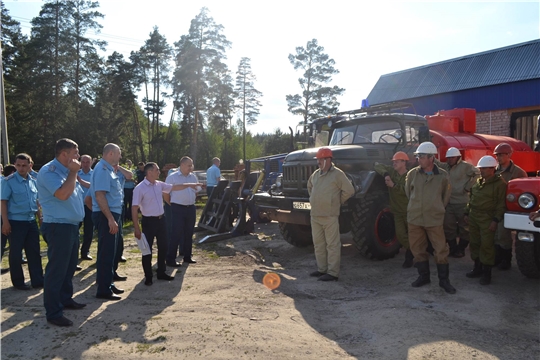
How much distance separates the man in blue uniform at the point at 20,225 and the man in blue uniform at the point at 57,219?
66.9 inches

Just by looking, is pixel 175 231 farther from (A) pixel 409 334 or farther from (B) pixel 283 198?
(A) pixel 409 334

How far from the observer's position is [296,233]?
809 centimetres

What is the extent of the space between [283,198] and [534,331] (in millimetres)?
3964

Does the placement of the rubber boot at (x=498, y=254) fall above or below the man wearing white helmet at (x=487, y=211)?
below

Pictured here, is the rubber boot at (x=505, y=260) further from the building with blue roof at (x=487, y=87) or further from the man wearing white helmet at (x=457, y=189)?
the building with blue roof at (x=487, y=87)

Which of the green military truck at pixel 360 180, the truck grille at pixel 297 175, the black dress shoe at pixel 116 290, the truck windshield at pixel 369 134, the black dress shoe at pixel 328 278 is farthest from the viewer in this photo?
the truck windshield at pixel 369 134

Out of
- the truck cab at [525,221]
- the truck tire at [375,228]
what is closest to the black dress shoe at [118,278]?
the truck tire at [375,228]

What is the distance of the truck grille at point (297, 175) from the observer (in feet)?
23.6

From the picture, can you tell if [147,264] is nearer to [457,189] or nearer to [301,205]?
[301,205]

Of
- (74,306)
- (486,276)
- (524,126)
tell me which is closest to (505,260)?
(486,276)

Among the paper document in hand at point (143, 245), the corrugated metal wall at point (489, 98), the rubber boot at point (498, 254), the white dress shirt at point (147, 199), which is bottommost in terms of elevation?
the rubber boot at point (498, 254)

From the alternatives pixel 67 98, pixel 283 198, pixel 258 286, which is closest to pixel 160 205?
pixel 258 286

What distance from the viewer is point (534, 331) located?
13.6ft

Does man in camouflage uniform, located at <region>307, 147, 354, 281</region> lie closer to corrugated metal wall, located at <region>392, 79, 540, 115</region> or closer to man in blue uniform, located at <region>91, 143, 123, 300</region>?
man in blue uniform, located at <region>91, 143, 123, 300</region>
